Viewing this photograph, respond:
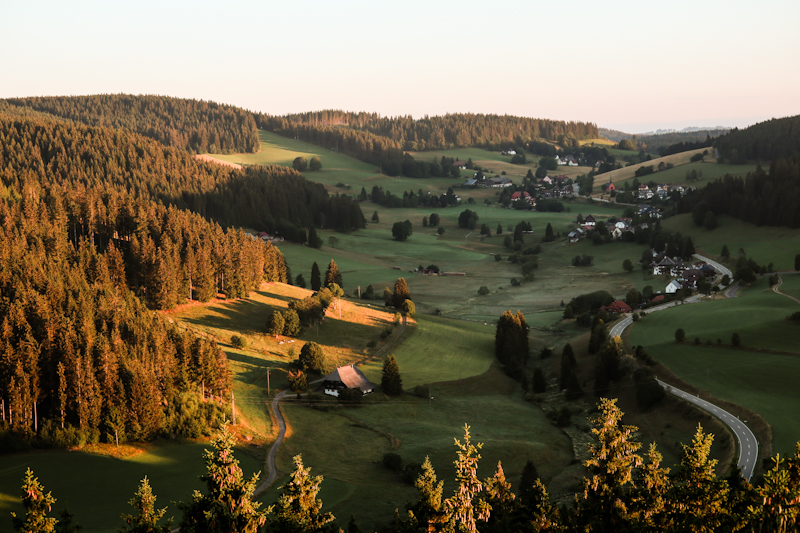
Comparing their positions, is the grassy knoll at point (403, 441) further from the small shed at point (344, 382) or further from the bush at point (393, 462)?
the small shed at point (344, 382)

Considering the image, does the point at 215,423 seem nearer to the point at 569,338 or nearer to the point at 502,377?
the point at 502,377

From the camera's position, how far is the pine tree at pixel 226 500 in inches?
877

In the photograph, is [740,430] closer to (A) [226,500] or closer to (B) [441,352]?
(B) [441,352]

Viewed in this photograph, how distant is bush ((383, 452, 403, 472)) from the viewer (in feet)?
174

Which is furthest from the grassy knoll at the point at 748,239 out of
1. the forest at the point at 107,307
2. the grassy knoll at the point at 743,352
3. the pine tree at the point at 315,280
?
the forest at the point at 107,307

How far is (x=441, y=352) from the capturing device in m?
91.1

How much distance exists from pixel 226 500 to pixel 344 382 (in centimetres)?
4857

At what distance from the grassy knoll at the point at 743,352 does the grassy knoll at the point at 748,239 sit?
30709mm

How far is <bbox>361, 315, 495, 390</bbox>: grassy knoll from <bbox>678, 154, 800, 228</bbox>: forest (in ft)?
262

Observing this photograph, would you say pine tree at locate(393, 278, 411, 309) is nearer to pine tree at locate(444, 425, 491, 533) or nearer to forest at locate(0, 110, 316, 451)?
forest at locate(0, 110, 316, 451)

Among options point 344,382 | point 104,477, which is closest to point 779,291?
point 344,382

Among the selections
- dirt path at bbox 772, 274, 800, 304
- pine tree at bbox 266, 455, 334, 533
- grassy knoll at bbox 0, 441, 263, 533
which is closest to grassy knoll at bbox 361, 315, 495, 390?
grassy knoll at bbox 0, 441, 263, 533

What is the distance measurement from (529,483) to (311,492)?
26.6m

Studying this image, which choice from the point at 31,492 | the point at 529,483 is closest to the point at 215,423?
Result: the point at 529,483
